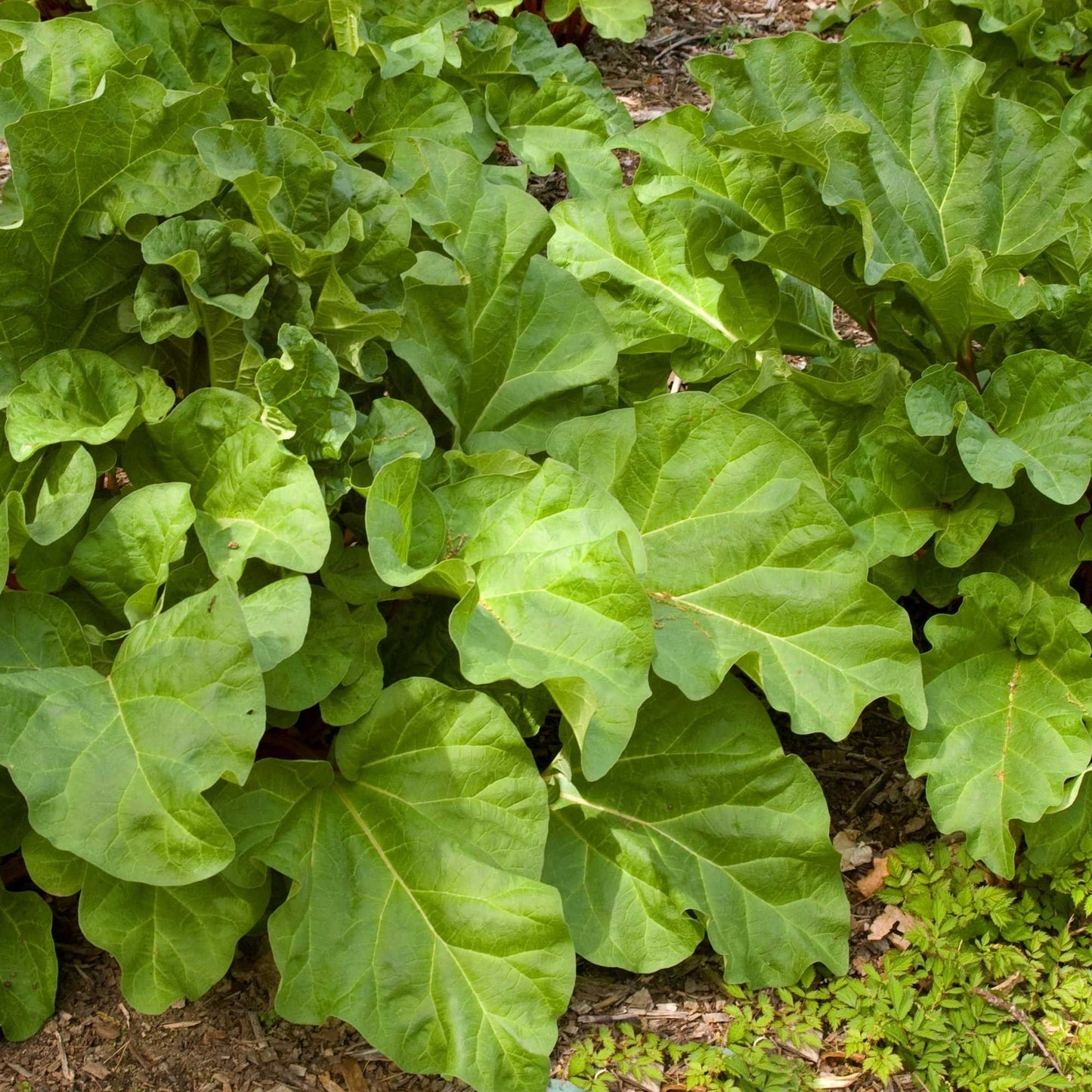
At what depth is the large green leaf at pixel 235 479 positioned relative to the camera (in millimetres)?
2092

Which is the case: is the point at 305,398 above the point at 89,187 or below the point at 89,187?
below

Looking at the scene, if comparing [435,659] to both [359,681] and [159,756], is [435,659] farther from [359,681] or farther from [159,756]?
[159,756]

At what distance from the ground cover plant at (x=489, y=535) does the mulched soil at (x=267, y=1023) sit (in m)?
0.09

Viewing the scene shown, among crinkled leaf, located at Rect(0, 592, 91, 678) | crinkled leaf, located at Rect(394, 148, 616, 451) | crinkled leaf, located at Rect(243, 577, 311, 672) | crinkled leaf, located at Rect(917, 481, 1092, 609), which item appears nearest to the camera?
crinkled leaf, located at Rect(243, 577, 311, 672)

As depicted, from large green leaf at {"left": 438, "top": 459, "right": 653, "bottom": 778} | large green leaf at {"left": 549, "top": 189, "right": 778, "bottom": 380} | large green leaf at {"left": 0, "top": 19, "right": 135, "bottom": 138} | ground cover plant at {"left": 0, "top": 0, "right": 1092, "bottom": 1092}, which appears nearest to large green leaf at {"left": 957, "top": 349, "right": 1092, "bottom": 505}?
ground cover plant at {"left": 0, "top": 0, "right": 1092, "bottom": 1092}

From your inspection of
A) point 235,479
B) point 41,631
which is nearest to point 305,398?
point 235,479

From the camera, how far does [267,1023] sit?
7.44 ft

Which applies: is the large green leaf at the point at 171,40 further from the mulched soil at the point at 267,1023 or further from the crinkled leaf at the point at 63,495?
the mulched soil at the point at 267,1023

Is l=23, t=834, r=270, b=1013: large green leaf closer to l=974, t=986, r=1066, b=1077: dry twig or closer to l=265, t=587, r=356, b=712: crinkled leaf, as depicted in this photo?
l=265, t=587, r=356, b=712: crinkled leaf

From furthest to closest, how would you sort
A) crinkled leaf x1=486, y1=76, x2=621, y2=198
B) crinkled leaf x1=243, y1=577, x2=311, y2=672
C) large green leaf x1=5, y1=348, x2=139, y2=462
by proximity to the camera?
crinkled leaf x1=486, y1=76, x2=621, y2=198 → large green leaf x1=5, y1=348, x2=139, y2=462 → crinkled leaf x1=243, y1=577, x2=311, y2=672

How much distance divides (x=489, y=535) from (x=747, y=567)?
1.63ft

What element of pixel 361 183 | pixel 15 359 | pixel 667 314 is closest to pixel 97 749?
pixel 15 359

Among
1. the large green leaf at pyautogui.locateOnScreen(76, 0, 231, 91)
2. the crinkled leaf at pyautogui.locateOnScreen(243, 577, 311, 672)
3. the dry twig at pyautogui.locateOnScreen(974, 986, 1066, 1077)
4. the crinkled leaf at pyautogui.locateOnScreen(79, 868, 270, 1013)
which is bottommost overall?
the dry twig at pyautogui.locateOnScreen(974, 986, 1066, 1077)

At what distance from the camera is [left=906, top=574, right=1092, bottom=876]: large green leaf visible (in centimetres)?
233
